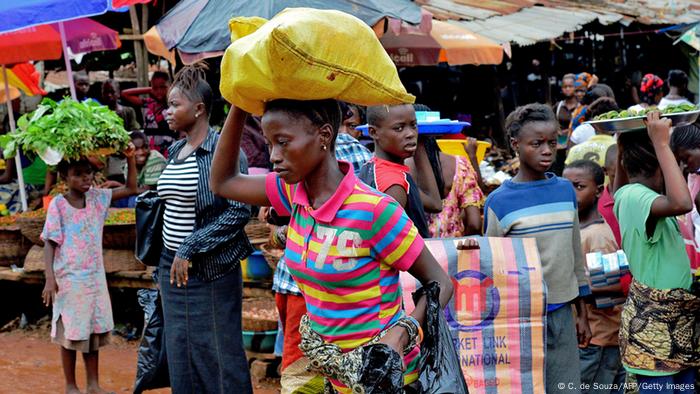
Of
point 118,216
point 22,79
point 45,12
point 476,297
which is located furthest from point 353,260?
point 22,79

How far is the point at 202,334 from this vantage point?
5.08 m

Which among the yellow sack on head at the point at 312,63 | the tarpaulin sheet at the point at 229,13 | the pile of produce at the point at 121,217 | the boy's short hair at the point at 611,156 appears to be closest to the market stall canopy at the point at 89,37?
the tarpaulin sheet at the point at 229,13

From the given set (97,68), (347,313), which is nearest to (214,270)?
(347,313)

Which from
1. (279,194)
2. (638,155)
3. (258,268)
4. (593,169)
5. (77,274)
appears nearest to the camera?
(279,194)

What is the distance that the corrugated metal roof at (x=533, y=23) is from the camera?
1378 cm

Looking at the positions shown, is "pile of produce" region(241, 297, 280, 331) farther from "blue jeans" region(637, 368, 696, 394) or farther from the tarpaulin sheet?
"blue jeans" region(637, 368, 696, 394)

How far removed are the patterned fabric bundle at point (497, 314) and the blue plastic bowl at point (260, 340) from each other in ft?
8.00

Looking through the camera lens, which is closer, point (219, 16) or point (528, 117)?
point (528, 117)

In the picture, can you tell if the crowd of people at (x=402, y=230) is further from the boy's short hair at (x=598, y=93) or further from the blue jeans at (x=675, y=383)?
the boy's short hair at (x=598, y=93)

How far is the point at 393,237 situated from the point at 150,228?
270cm

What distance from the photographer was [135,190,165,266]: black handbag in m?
5.24

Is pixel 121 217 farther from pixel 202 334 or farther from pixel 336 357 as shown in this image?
pixel 336 357

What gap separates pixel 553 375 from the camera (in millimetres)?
4781

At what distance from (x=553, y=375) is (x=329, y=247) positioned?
2324mm
